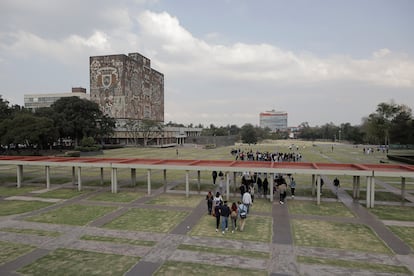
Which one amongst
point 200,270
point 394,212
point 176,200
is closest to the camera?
point 200,270

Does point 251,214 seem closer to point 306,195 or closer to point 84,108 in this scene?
point 306,195

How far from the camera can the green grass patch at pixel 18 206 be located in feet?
54.3

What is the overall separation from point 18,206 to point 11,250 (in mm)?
7849

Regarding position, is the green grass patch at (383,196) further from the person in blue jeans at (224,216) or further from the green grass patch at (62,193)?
the green grass patch at (62,193)

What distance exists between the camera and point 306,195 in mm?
20609

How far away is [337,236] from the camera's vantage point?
12.4 m

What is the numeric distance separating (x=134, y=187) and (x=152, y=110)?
8550cm

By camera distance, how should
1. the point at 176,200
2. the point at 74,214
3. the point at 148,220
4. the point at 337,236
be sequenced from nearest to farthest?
the point at 337,236 < the point at 148,220 < the point at 74,214 < the point at 176,200

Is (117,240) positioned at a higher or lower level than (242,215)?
lower

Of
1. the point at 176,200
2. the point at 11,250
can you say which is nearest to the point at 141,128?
the point at 176,200

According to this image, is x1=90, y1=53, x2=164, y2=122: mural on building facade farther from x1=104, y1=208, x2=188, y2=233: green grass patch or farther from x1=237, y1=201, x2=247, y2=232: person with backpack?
x1=237, y1=201, x2=247, y2=232: person with backpack

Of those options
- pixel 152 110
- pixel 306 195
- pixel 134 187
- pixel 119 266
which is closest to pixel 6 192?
pixel 134 187

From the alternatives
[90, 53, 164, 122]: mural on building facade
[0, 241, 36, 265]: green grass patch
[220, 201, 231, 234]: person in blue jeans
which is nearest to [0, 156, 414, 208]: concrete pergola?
[220, 201, 231, 234]: person in blue jeans

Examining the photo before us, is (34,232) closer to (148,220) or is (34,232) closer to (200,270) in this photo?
(148,220)
